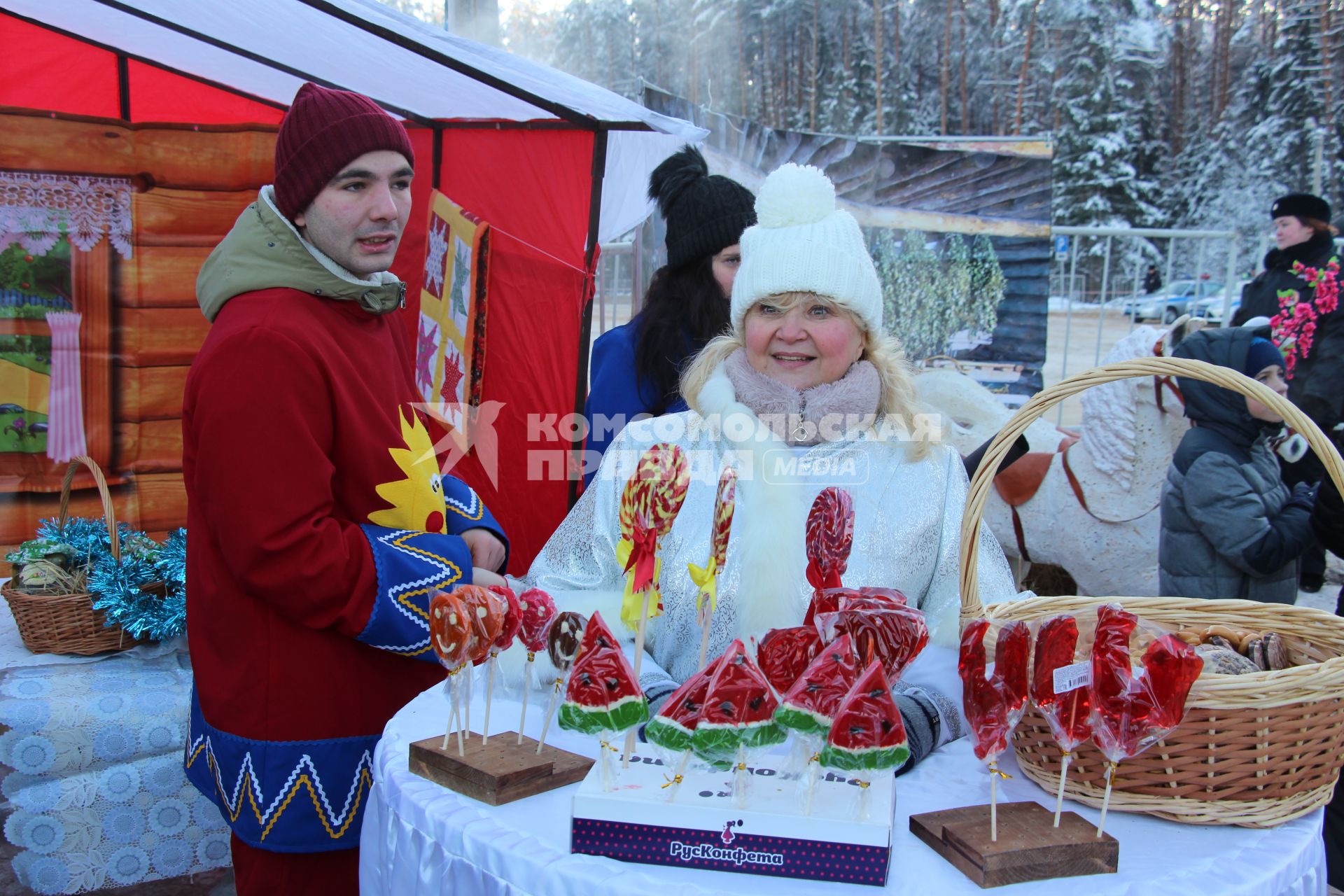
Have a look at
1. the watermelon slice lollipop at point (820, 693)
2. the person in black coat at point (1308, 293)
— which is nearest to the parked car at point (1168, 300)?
the person in black coat at point (1308, 293)

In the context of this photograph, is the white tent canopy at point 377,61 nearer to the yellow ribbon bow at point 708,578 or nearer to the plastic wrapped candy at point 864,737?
the yellow ribbon bow at point 708,578

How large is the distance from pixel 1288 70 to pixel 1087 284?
986 cm

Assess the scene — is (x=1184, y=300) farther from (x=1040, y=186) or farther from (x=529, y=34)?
(x=529, y=34)

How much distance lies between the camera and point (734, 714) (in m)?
1.11

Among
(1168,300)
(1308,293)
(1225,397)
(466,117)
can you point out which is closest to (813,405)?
(1225,397)

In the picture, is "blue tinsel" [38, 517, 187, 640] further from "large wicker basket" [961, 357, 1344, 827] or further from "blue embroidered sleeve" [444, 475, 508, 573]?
"large wicker basket" [961, 357, 1344, 827]

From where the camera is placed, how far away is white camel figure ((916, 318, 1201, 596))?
4.41 m

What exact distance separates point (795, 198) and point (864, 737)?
3.64ft

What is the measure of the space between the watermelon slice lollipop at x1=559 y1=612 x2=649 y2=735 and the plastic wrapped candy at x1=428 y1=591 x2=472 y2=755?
8.6 inches

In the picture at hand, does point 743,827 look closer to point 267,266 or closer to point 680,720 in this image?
point 680,720

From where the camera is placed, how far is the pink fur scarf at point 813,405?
182cm

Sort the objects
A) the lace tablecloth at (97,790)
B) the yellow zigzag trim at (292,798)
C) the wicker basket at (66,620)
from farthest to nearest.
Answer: the wicker basket at (66,620)
the lace tablecloth at (97,790)
the yellow zigzag trim at (292,798)

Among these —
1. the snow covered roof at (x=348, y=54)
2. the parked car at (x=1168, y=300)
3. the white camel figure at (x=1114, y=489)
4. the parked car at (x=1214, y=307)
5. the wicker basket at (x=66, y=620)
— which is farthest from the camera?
the parked car at (x=1214, y=307)

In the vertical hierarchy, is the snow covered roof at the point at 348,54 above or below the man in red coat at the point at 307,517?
above
